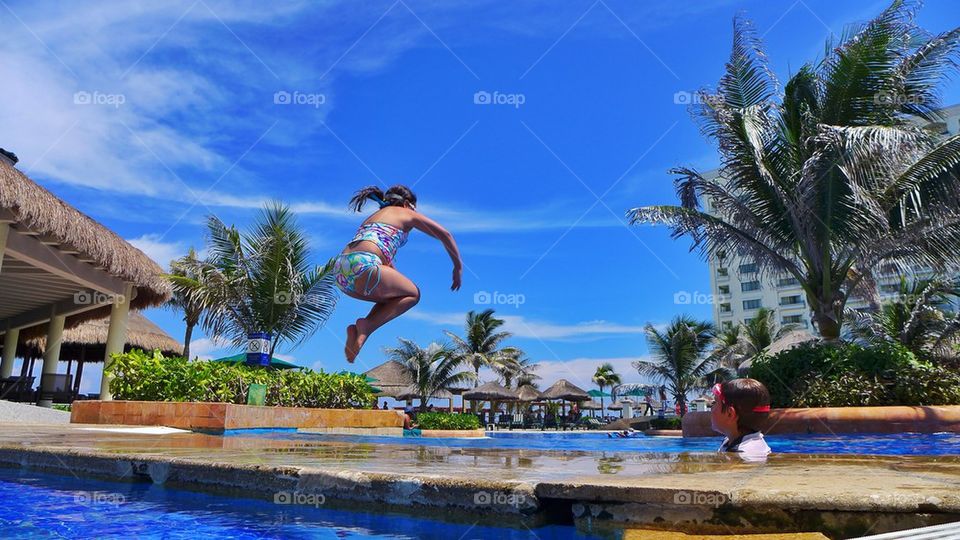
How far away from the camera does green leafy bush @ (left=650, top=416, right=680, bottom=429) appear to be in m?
26.6

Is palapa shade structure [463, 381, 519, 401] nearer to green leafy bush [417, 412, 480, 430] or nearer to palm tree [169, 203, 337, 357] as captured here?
green leafy bush [417, 412, 480, 430]

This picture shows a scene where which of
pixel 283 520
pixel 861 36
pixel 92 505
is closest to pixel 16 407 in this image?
pixel 92 505

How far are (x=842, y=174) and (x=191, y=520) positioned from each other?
390 inches

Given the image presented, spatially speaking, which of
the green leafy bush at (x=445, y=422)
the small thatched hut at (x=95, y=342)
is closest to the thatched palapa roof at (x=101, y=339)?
the small thatched hut at (x=95, y=342)

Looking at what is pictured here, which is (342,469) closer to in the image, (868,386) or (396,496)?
(396,496)

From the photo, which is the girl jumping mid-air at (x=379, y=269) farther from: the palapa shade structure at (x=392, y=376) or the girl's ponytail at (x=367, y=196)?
the palapa shade structure at (x=392, y=376)

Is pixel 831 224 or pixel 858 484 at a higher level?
pixel 831 224

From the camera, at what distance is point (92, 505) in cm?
263

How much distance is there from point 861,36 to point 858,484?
35.2 feet

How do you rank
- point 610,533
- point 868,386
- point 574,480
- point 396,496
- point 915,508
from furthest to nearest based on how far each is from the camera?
point 868,386
point 396,496
point 574,480
point 610,533
point 915,508

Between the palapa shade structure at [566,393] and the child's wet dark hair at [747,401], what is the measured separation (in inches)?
1284

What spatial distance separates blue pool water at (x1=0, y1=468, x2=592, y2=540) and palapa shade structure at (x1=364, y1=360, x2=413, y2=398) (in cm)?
3160

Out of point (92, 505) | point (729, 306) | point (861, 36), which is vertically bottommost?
point (92, 505)

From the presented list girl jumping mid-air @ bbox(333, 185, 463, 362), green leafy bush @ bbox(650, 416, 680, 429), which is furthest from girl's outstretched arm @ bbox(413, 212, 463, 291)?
green leafy bush @ bbox(650, 416, 680, 429)
